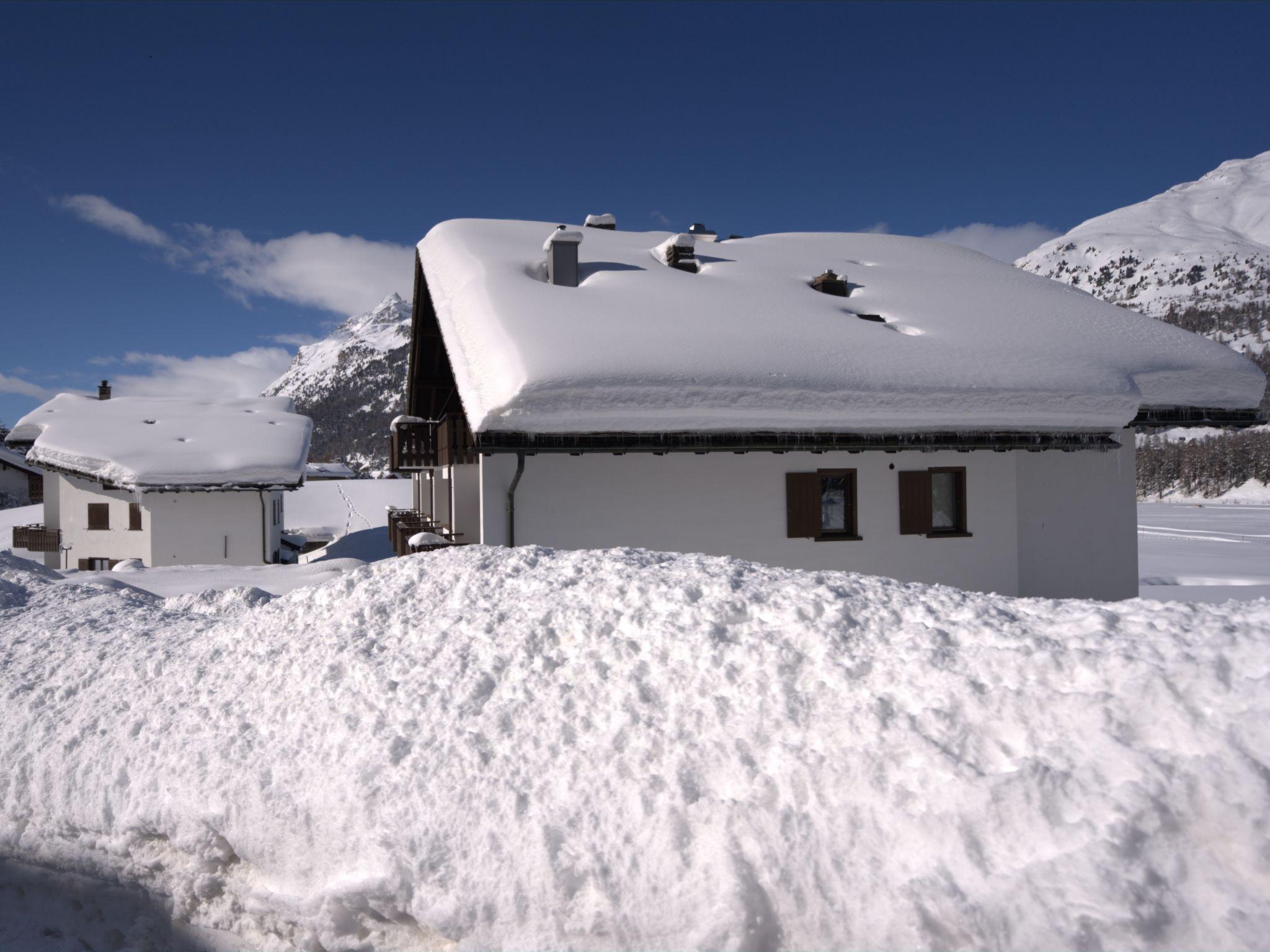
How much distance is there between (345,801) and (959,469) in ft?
28.3

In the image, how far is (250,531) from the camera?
70.9 ft

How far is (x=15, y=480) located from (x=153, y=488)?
2965 cm

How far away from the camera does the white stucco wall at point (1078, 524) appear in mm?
9578

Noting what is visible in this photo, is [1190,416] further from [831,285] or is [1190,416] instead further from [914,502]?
[831,285]

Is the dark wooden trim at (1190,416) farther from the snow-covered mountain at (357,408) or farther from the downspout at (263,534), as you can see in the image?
the snow-covered mountain at (357,408)

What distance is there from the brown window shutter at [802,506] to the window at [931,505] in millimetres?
1234

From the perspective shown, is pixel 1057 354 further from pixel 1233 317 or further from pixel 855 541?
pixel 1233 317

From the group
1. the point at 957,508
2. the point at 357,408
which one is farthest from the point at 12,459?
the point at 357,408

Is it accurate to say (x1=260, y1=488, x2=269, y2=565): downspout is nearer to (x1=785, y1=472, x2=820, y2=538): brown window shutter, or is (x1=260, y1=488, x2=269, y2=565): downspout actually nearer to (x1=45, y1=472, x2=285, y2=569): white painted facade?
(x1=45, y1=472, x2=285, y2=569): white painted facade

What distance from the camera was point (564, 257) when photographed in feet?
32.4

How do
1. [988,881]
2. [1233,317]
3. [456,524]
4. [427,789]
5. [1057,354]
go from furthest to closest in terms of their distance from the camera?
[1233,317], [456,524], [1057,354], [427,789], [988,881]

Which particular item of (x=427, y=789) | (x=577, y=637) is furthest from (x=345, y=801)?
(x=577, y=637)

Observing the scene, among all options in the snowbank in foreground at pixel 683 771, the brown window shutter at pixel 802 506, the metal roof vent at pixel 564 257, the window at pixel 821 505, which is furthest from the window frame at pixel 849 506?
the snowbank in foreground at pixel 683 771

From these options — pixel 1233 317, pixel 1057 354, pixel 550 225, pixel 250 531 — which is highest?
pixel 1233 317
